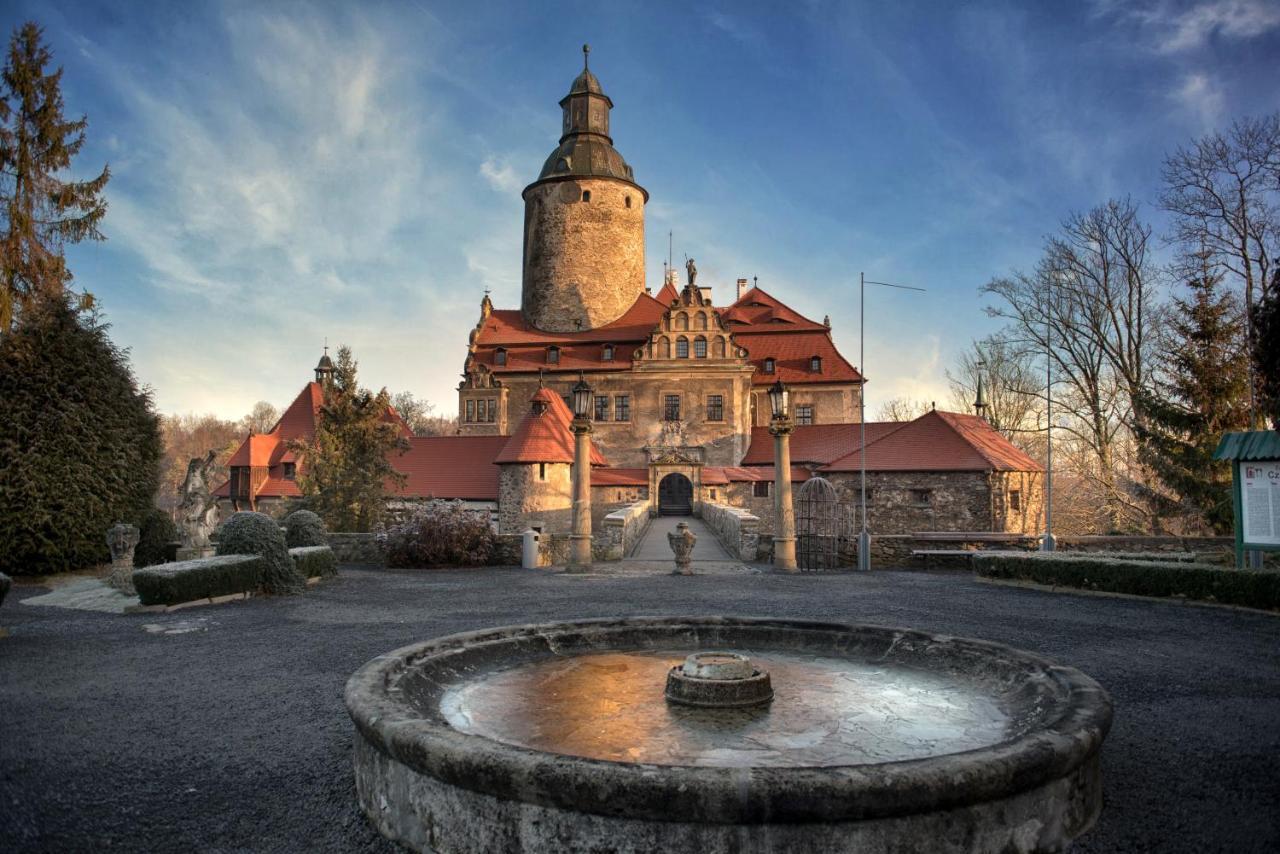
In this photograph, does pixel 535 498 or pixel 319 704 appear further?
pixel 535 498

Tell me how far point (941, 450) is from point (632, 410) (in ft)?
54.9

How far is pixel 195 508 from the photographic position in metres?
17.2

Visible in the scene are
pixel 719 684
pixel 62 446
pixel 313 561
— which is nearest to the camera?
pixel 719 684

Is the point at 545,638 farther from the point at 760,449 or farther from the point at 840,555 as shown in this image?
the point at 760,449

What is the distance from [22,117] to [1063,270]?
3400cm

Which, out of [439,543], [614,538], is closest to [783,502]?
[614,538]

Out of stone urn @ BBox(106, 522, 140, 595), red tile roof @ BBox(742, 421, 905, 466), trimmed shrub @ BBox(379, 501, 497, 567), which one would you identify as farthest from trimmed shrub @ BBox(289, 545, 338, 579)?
red tile roof @ BBox(742, 421, 905, 466)

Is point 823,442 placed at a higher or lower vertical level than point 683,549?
higher

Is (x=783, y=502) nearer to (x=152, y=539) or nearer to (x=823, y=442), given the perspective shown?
(x=152, y=539)

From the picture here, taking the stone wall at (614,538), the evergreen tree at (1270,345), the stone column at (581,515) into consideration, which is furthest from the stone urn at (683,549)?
the evergreen tree at (1270,345)

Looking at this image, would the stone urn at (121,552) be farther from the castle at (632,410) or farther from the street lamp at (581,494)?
the castle at (632,410)

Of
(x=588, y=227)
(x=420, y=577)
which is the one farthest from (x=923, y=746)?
(x=588, y=227)

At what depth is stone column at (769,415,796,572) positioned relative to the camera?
58.4 feet

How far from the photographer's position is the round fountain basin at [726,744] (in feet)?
10.2
